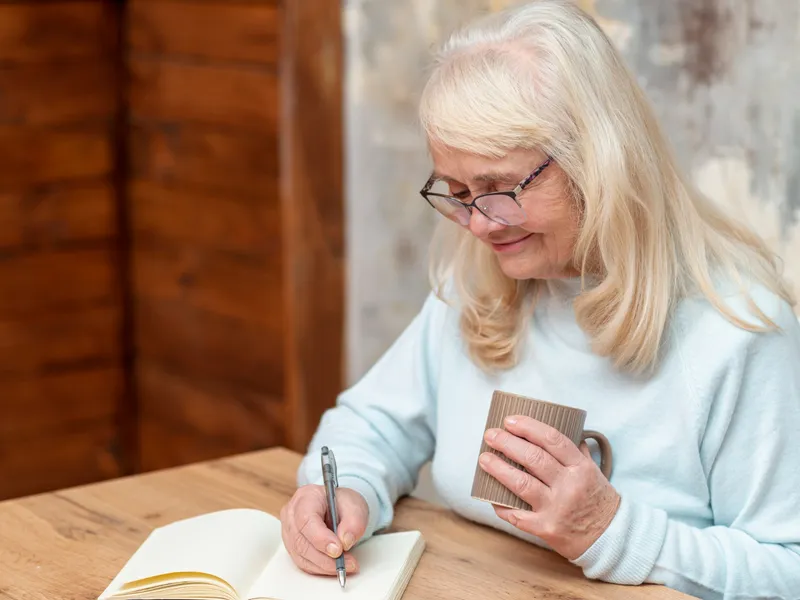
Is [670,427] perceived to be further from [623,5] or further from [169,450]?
[169,450]

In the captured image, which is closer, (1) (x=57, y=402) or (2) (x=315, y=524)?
(2) (x=315, y=524)

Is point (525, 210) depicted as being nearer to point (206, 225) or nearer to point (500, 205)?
point (500, 205)

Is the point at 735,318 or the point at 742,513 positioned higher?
the point at 735,318

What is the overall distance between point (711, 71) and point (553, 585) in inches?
41.7

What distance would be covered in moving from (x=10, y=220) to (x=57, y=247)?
0.17 m

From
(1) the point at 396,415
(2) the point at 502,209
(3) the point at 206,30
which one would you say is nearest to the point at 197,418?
(3) the point at 206,30

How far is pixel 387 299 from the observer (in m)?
2.80

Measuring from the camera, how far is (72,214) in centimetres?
321

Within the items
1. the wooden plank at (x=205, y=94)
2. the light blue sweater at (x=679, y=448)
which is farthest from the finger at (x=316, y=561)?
the wooden plank at (x=205, y=94)

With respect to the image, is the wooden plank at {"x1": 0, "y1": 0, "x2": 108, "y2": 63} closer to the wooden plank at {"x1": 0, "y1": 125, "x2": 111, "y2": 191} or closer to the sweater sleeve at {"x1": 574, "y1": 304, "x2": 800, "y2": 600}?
the wooden plank at {"x1": 0, "y1": 125, "x2": 111, "y2": 191}

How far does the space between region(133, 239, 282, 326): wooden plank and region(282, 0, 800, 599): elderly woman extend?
1.47 meters

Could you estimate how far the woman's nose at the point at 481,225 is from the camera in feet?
4.56

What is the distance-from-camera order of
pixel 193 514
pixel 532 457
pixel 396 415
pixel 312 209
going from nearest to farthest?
pixel 532 457 → pixel 193 514 → pixel 396 415 → pixel 312 209

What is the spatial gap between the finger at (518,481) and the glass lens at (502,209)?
282 mm
